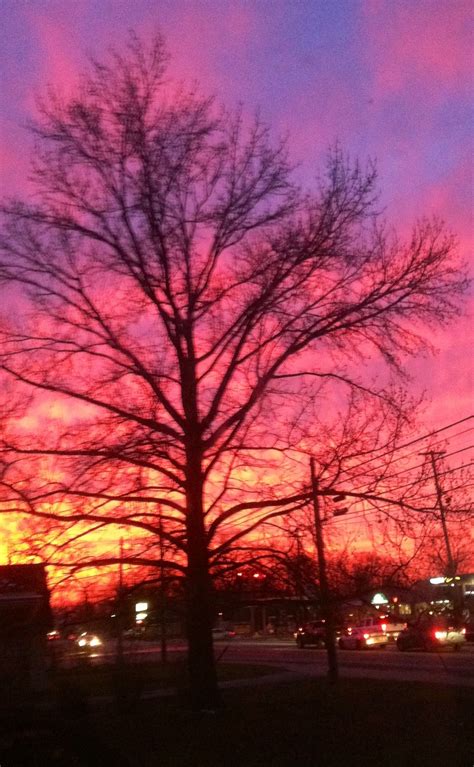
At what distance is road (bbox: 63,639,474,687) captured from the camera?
22.9 meters

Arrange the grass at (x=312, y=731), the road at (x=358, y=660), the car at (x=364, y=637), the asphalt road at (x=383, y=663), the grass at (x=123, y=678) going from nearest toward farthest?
the grass at (x=312, y=731), the grass at (x=123, y=678), the road at (x=358, y=660), the asphalt road at (x=383, y=663), the car at (x=364, y=637)

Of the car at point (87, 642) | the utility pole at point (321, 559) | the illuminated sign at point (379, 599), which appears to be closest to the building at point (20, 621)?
the car at point (87, 642)

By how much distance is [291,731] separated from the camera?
12969mm

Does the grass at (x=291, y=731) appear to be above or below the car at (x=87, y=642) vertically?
below

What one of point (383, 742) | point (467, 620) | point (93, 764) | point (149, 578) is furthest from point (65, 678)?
point (467, 620)

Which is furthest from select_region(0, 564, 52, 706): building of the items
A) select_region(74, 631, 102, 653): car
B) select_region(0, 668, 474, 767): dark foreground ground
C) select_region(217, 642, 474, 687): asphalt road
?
select_region(217, 642, 474, 687): asphalt road

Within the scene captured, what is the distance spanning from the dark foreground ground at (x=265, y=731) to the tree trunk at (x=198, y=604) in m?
0.49

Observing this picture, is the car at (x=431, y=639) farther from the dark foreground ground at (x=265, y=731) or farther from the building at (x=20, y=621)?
the building at (x=20, y=621)

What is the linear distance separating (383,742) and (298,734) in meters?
1.60

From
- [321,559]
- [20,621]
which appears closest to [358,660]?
[321,559]

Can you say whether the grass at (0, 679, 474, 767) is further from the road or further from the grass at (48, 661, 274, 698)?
the road

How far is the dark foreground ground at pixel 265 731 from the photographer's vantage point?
8.20 m

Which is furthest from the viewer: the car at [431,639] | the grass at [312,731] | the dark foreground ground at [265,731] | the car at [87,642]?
the car at [431,639]

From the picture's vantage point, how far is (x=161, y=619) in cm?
1745
